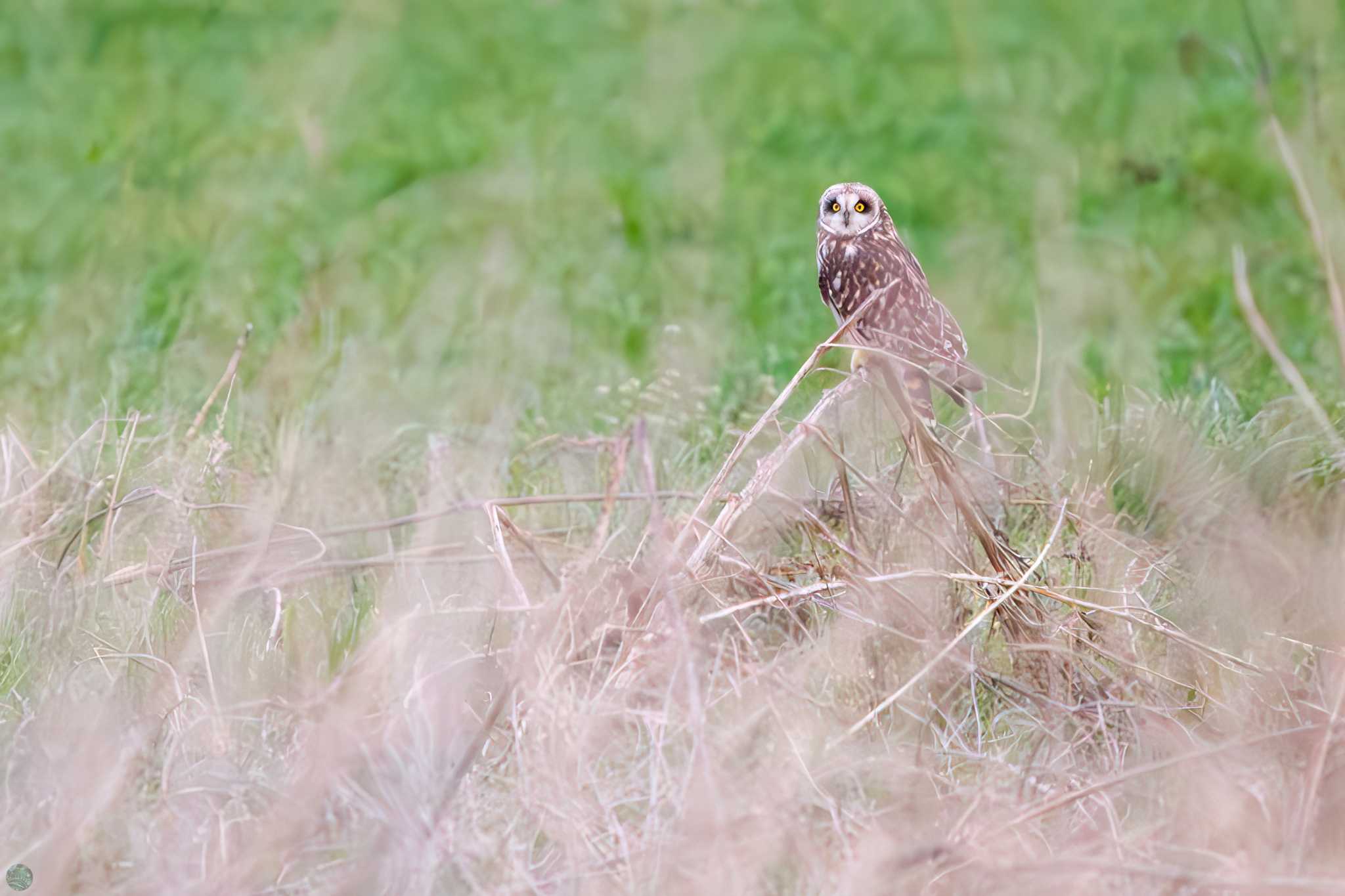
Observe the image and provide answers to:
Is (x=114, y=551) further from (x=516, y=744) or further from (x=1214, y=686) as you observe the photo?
(x=1214, y=686)

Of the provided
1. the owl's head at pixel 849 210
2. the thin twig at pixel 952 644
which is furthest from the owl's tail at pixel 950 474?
the owl's head at pixel 849 210

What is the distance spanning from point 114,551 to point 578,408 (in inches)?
66.2

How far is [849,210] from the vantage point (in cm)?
341

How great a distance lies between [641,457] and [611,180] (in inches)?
131

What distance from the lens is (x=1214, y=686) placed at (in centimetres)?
239

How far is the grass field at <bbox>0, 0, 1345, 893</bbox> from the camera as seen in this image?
72.9 inches

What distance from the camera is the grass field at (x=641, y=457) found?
6.07ft

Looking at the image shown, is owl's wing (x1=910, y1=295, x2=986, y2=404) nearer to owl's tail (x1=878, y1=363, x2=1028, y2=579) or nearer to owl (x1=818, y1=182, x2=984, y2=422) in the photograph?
owl (x1=818, y1=182, x2=984, y2=422)

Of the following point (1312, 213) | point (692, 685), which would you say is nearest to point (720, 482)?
point (692, 685)

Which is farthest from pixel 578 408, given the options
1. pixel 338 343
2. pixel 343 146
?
pixel 343 146

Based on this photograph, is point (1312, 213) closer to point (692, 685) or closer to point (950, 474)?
point (692, 685)

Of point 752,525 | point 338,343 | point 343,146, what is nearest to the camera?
point 752,525

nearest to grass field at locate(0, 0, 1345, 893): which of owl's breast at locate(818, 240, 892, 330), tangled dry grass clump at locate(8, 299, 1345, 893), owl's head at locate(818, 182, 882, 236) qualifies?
tangled dry grass clump at locate(8, 299, 1345, 893)

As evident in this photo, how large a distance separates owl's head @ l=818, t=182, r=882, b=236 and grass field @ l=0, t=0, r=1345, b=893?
0.44m
